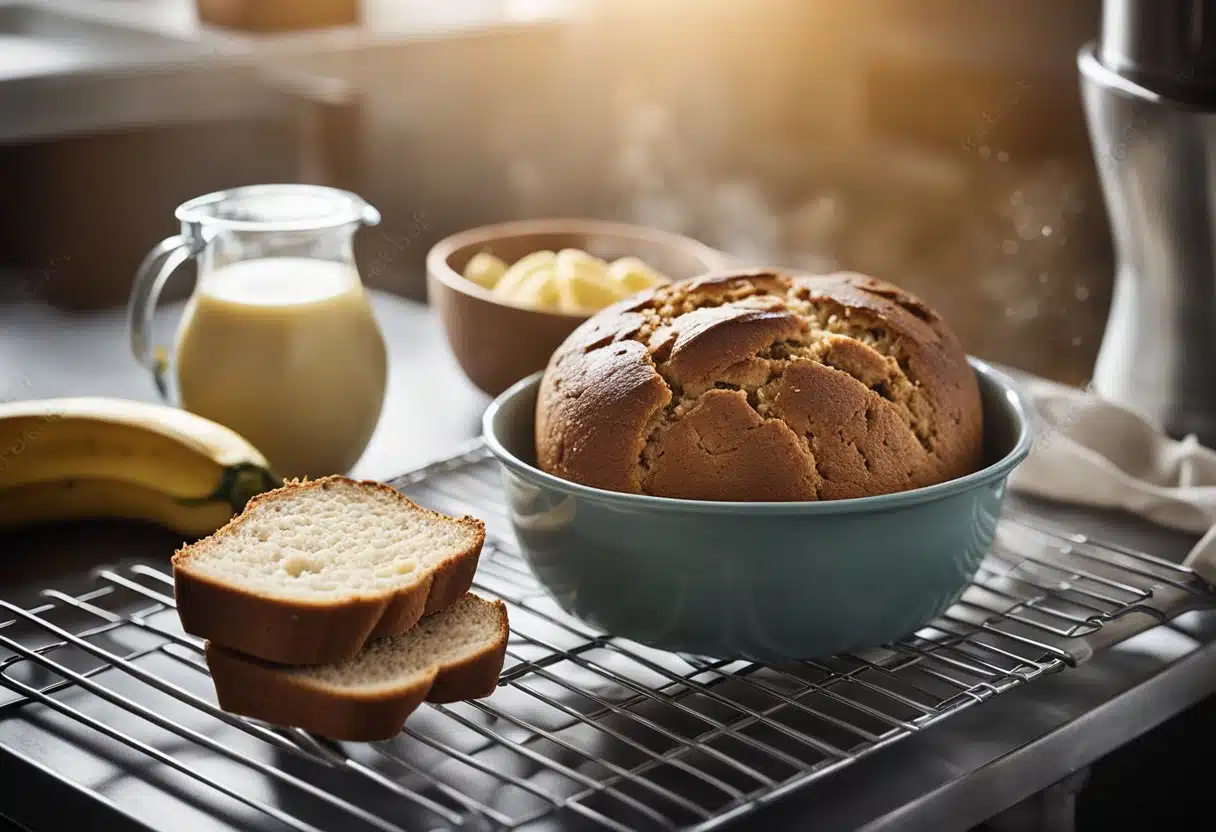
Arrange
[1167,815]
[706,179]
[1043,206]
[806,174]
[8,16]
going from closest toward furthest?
[1167,815]
[1043,206]
[806,174]
[706,179]
[8,16]

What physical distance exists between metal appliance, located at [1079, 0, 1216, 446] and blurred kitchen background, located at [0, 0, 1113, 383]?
39 centimetres

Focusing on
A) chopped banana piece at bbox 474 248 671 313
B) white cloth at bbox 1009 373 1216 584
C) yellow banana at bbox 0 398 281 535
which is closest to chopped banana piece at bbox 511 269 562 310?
chopped banana piece at bbox 474 248 671 313

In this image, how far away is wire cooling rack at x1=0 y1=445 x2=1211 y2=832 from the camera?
2.43 feet

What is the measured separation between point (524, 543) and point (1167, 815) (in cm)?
55

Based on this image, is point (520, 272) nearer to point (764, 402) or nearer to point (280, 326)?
point (280, 326)

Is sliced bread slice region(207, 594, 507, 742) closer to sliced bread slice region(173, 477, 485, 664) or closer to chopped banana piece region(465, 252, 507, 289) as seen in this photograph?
sliced bread slice region(173, 477, 485, 664)

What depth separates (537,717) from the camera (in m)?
0.85

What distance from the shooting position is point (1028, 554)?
3.58ft

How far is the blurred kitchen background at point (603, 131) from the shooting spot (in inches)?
67.6

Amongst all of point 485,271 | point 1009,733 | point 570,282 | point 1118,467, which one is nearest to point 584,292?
point 570,282

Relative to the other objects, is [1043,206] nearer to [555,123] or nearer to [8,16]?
[555,123]

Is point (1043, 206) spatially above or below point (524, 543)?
above

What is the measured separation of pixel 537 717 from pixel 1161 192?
76 centimetres

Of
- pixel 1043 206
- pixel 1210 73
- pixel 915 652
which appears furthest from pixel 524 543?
pixel 1043 206
